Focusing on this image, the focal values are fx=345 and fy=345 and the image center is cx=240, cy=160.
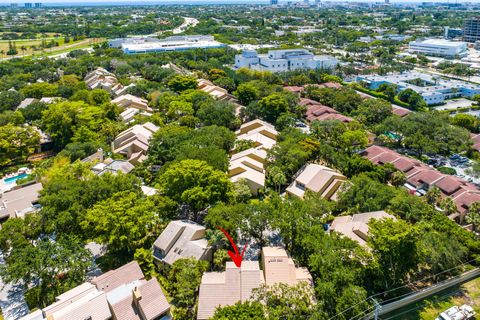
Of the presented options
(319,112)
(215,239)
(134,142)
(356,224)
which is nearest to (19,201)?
(134,142)

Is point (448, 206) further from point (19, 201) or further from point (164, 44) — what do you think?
point (164, 44)

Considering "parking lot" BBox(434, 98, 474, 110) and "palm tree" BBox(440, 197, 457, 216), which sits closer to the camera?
"palm tree" BBox(440, 197, 457, 216)

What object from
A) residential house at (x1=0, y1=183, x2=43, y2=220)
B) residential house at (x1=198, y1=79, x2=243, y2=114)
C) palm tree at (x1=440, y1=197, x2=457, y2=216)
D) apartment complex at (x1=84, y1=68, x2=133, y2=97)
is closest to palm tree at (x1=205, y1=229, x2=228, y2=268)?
residential house at (x1=0, y1=183, x2=43, y2=220)

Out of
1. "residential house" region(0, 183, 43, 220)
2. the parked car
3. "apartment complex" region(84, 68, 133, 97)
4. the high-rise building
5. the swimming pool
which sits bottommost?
the parked car

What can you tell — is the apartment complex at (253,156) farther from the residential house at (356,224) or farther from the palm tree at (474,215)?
the palm tree at (474,215)

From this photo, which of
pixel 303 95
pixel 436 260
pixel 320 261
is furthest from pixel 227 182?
pixel 303 95

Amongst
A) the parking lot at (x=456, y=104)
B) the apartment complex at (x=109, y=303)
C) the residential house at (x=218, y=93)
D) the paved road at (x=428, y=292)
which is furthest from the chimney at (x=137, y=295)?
the parking lot at (x=456, y=104)

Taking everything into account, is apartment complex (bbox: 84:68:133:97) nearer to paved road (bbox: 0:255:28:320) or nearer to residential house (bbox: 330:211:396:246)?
paved road (bbox: 0:255:28:320)

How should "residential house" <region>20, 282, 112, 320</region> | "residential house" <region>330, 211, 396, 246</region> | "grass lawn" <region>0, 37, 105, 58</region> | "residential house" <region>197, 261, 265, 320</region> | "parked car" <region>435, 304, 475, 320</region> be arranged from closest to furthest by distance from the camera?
"residential house" <region>20, 282, 112, 320</region>, "residential house" <region>197, 261, 265, 320</region>, "parked car" <region>435, 304, 475, 320</region>, "residential house" <region>330, 211, 396, 246</region>, "grass lawn" <region>0, 37, 105, 58</region>
